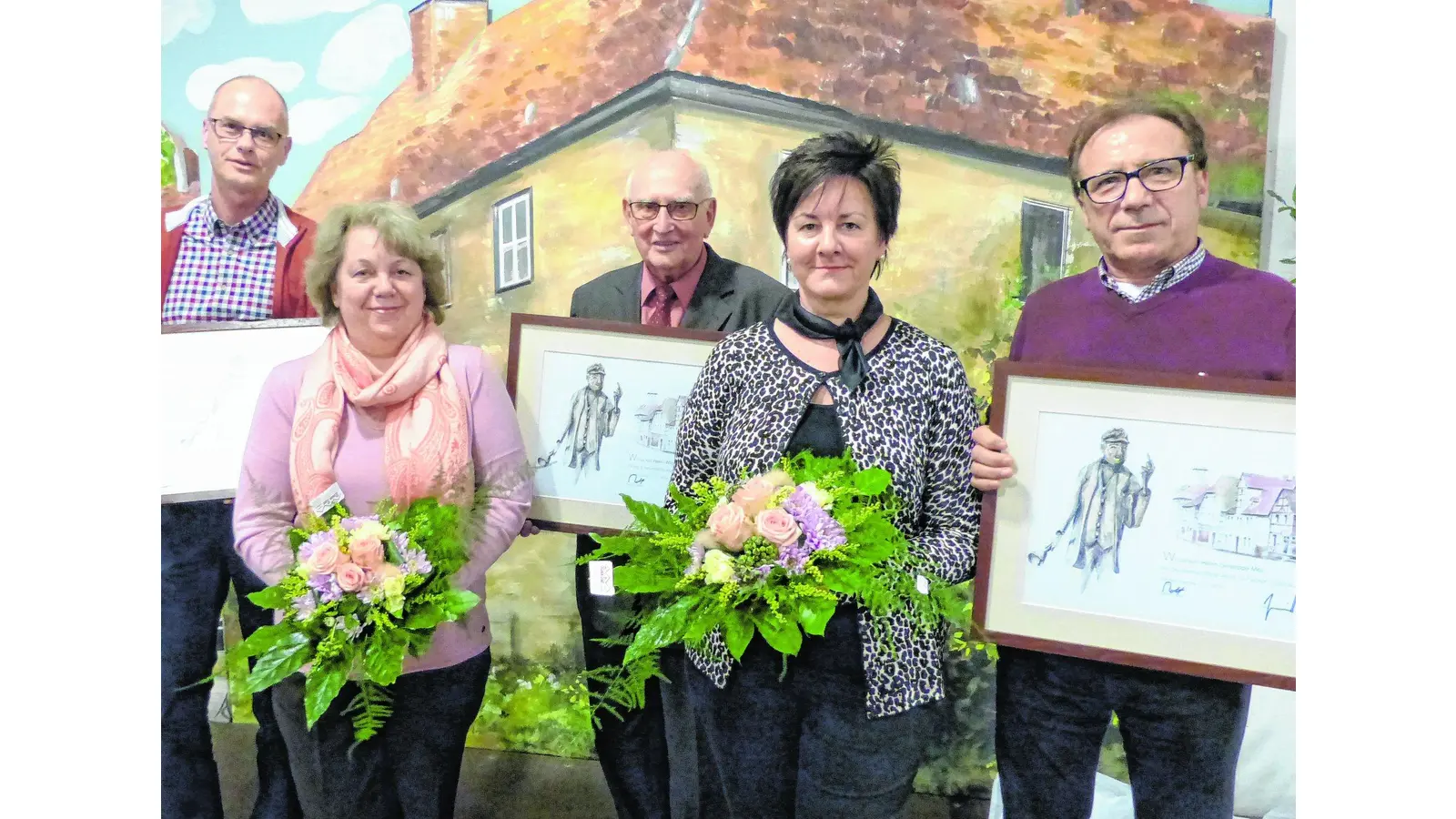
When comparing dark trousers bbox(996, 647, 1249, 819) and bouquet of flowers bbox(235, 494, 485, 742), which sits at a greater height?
bouquet of flowers bbox(235, 494, 485, 742)

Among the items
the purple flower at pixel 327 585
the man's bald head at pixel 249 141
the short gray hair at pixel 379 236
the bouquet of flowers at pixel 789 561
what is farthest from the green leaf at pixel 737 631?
the man's bald head at pixel 249 141

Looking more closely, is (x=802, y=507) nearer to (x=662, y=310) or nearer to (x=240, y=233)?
(x=662, y=310)

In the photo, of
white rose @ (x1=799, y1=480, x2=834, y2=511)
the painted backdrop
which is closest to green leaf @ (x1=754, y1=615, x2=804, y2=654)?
white rose @ (x1=799, y1=480, x2=834, y2=511)

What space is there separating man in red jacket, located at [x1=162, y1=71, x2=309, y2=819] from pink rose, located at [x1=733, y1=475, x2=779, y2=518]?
140 centimetres

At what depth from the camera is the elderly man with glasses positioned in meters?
2.20

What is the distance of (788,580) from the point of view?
67.5 inches

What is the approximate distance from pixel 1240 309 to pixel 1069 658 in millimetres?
803

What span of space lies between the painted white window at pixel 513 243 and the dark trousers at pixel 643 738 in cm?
71

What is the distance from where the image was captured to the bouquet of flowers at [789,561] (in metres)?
1.68

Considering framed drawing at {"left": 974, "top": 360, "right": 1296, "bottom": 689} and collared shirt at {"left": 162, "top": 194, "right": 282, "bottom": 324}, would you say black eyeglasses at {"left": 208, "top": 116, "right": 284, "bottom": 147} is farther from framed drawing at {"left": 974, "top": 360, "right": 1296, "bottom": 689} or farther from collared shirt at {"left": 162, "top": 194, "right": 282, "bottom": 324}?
framed drawing at {"left": 974, "top": 360, "right": 1296, "bottom": 689}

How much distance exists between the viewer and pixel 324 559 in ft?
6.40

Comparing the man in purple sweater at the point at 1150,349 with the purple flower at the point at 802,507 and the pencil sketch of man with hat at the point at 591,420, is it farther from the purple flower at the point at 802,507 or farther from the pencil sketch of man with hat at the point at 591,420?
the pencil sketch of man with hat at the point at 591,420
